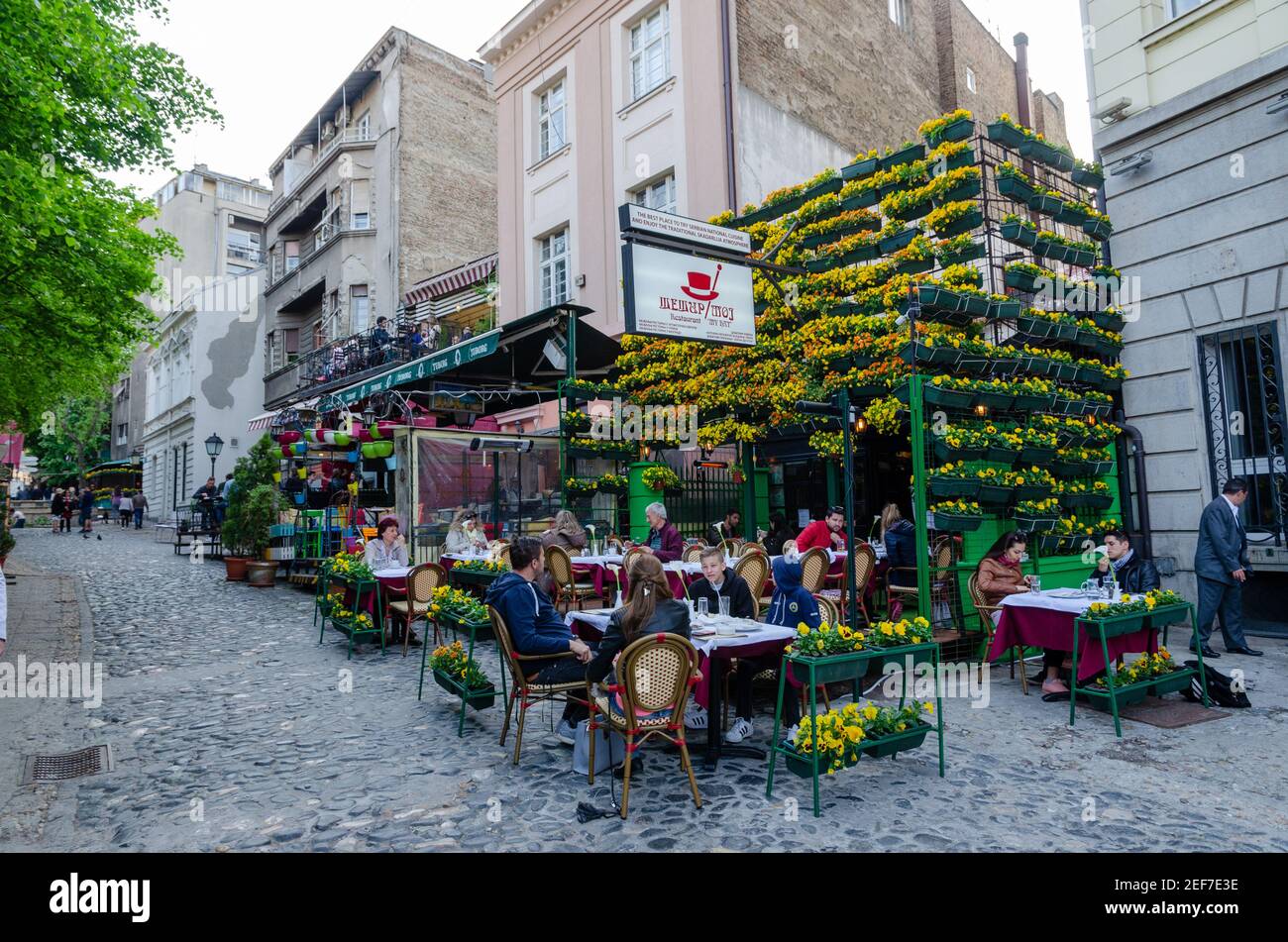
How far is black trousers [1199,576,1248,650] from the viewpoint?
7.97 meters

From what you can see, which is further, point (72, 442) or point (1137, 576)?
point (72, 442)

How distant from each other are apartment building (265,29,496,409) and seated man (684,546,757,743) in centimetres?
2013

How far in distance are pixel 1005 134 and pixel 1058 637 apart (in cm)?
668

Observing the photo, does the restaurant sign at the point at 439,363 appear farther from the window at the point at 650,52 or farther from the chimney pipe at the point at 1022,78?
the chimney pipe at the point at 1022,78

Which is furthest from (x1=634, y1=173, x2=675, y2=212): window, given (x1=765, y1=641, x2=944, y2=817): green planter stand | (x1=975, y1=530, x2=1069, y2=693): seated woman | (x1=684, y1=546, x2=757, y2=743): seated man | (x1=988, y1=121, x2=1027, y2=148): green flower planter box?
(x1=765, y1=641, x2=944, y2=817): green planter stand

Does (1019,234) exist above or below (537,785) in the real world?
above

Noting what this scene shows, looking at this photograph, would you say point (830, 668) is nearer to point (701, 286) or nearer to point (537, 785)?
point (537, 785)

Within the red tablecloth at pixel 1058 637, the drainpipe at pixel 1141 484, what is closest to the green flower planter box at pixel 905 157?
the drainpipe at pixel 1141 484

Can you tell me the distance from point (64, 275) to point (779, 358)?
11.1 metres

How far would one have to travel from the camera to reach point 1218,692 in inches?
251

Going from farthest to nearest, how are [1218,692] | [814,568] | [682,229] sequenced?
[682,229]
[814,568]
[1218,692]

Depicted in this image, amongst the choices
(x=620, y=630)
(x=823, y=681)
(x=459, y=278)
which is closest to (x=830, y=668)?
(x=823, y=681)

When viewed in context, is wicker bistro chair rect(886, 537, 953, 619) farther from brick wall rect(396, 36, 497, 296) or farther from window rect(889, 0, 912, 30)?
brick wall rect(396, 36, 497, 296)
